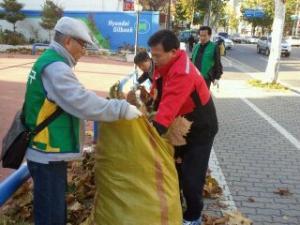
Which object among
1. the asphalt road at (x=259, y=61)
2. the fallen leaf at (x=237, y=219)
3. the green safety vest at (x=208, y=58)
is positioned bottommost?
the asphalt road at (x=259, y=61)

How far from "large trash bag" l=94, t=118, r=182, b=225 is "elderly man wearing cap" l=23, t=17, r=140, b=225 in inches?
8.5

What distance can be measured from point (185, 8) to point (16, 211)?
47.4 metres

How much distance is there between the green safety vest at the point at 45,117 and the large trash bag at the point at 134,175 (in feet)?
1.11

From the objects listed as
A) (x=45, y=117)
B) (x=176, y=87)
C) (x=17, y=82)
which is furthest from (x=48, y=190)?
(x=17, y=82)

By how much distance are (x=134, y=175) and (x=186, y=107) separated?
30.9 inches

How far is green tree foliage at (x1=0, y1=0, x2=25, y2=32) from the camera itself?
28312 mm

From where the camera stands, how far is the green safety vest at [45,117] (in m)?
2.66

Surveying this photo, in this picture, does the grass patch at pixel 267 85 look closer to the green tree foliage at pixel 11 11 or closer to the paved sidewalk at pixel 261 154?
the paved sidewalk at pixel 261 154

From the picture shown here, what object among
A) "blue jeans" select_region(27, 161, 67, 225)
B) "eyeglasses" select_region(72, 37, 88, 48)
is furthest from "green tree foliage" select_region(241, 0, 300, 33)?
"blue jeans" select_region(27, 161, 67, 225)

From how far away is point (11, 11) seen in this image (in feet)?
93.4

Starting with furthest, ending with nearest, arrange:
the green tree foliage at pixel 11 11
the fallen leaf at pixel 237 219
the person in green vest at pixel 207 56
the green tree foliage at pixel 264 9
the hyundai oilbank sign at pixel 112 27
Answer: the green tree foliage at pixel 264 9 → the green tree foliage at pixel 11 11 → the hyundai oilbank sign at pixel 112 27 → the person in green vest at pixel 207 56 → the fallen leaf at pixel 237 219

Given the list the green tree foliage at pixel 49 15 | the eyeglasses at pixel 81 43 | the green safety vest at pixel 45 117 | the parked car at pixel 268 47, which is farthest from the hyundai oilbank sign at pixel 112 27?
the green safety vest at pixel 45 117

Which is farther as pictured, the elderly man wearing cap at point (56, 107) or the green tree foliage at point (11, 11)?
the green tree foliage at point (11, 11)

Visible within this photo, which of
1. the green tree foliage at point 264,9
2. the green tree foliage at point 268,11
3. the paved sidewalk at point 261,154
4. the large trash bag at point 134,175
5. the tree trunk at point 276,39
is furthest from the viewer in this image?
the green tree foliage at point 264,9
